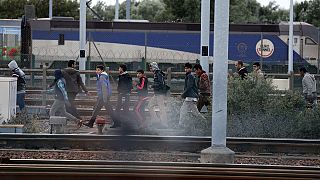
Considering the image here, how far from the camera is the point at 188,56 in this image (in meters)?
39.6

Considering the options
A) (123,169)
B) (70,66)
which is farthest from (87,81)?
(123,169)

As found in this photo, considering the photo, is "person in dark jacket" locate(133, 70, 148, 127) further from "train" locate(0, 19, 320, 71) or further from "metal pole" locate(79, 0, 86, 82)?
"train" locate(0, 19, 320, 71)

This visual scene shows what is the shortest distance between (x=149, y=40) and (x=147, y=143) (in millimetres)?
25266

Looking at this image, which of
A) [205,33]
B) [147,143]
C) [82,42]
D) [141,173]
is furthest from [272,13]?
[141,173]

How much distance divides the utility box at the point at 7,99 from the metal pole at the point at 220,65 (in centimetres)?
747

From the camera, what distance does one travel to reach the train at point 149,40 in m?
39.7

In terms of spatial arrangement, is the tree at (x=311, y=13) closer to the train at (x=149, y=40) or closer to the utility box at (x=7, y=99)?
the train at (x=149, y=40)

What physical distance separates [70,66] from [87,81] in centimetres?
1025

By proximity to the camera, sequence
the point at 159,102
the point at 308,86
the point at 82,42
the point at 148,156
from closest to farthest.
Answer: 1. the point at 148,156
2. the point at 159,102
3. the point at 308,86
4. the point at 82,42

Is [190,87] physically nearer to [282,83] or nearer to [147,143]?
[147,143]

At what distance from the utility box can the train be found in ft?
63.2

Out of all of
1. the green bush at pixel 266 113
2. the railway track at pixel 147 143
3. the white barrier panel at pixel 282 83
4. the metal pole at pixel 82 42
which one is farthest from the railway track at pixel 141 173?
the white barrier panel at pixel 282 83

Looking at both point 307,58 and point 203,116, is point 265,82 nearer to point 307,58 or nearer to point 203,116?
point 203,116

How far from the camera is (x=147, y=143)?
1500 cm
